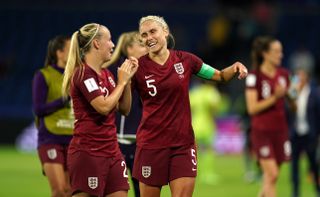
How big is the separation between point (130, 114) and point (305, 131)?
472 cm

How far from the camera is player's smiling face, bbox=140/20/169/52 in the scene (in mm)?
8141

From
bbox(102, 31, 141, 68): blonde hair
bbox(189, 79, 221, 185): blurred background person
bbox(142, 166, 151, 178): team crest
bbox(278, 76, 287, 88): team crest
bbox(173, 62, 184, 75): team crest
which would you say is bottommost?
bbox(189, 79, 221, 185): blurred background person

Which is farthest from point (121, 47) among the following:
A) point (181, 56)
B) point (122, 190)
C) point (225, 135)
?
point (225, 135)

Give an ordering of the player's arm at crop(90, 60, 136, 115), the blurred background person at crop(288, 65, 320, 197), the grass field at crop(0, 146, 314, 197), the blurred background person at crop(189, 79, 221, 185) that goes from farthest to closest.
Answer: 1. the blurred background person at crop(189, 79, 221, 185)
2. the grass field at crop(0, 146, 314, 197)
3. the blurred background person at crop(288, 65, 320, 197)
4. the player's arm at crop(90, 60, 136, 115)

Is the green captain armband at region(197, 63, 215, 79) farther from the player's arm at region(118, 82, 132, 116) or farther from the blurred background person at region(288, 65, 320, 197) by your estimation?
the blurred background person at region(288, 65, 320, 197)

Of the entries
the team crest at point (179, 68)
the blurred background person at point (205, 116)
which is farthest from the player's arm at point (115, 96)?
the blurred background person at point (205, 116)

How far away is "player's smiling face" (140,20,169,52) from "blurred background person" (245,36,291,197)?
3344 mm

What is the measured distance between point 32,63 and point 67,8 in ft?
9.49

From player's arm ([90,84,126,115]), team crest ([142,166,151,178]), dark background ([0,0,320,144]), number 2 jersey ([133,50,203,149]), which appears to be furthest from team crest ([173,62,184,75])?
dark background ([0,0,320,144])

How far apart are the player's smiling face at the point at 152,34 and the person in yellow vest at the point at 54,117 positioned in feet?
6.96

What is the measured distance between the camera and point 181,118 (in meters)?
8.23

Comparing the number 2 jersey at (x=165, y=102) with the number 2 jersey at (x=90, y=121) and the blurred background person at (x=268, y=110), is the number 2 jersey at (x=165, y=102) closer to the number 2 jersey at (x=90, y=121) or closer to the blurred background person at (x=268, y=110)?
the number 2 jersey at (x=90, y=121)

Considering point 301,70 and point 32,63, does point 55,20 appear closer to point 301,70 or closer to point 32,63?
point 32,63

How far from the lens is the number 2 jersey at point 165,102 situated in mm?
8172
